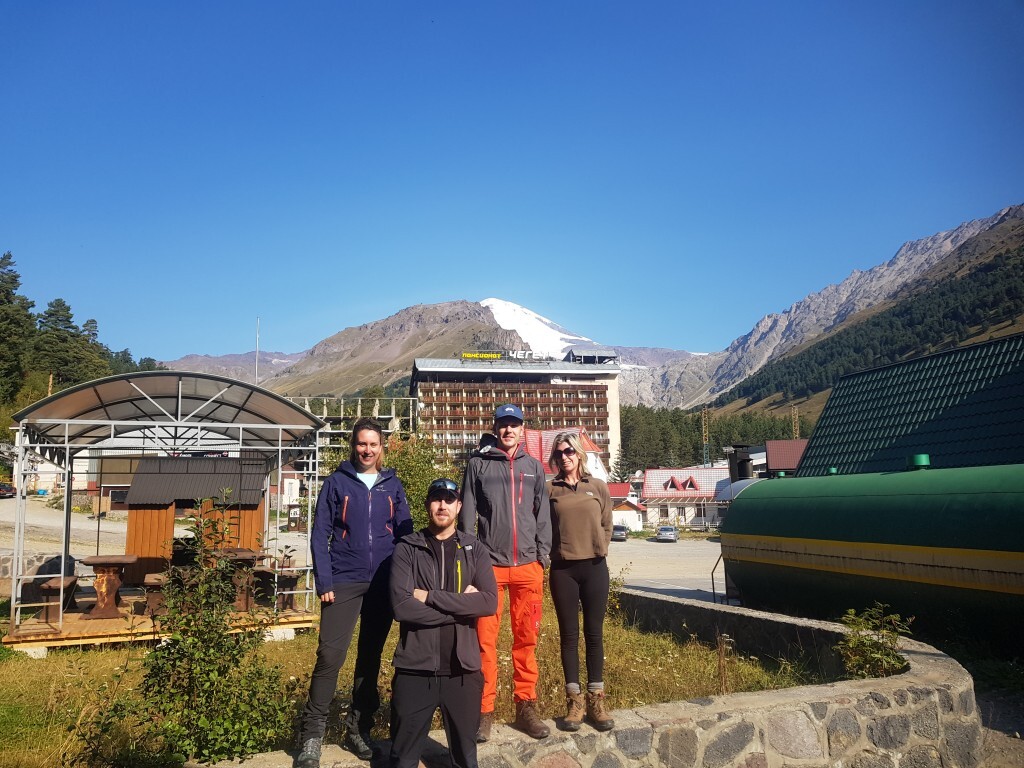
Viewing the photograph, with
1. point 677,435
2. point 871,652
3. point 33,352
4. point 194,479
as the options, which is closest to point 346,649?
point 871,652

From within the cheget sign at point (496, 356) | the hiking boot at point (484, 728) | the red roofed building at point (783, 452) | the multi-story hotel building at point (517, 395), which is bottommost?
the hiking boot at point (484, 728)

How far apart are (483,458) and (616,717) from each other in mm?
1789

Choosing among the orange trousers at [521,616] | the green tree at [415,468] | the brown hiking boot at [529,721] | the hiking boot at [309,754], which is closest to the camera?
the hiking boot at [309,754]

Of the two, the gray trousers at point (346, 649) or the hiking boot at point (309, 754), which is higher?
the gray trousers at point (346, 649)

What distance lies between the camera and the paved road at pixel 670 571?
1741 cm

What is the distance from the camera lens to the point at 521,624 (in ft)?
16.0

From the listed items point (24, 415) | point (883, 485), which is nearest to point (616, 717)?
point (883, 485)

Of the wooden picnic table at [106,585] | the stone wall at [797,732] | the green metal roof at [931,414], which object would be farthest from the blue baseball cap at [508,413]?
the green metal roof at [931,414]

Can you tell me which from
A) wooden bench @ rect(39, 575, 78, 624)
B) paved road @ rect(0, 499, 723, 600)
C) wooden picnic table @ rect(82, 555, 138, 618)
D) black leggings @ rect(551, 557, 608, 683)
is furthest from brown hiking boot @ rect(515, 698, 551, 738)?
paved road @ rect(0, 499, 723, 600)

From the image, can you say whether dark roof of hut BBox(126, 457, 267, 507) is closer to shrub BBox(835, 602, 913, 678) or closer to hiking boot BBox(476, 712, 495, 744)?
hiking boot BBox(476, 712, 495, 744)

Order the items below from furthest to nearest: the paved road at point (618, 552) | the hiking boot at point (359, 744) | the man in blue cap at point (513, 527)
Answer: the paved road at point (618, 552) → the man in blue cap at point (513, 527) → the hiking boot at point (359, 744)

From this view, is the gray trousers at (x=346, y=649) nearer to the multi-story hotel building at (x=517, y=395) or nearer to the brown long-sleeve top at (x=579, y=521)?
the brown long-sleeve top at (x=579, y=521)

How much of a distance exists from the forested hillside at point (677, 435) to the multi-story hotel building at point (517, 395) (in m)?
6.73

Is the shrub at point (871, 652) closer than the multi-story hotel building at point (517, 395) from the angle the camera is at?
Yes
